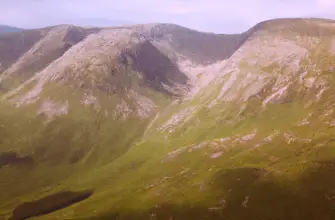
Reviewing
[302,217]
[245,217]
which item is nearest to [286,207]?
[302,217]

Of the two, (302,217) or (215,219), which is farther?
(215,219)

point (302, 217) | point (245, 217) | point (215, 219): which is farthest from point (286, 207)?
point (215, 219)

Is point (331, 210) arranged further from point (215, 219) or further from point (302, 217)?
point (215, 219)

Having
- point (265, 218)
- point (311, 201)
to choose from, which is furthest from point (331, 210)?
point (265, 218)

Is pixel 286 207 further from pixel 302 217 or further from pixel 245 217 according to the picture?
pixel 245 217

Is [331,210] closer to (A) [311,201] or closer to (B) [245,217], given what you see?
(A) [311,201]

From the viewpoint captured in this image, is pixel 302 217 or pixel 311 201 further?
pixel 311 201

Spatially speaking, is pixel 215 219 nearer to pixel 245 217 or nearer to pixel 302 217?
pixel 245 217
